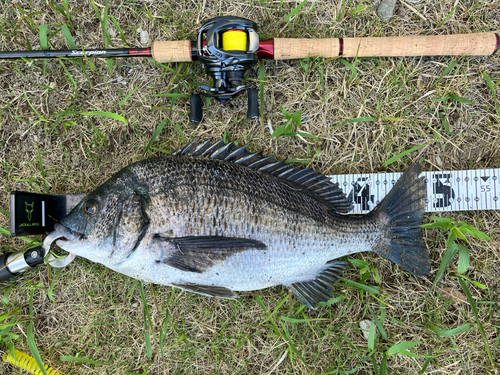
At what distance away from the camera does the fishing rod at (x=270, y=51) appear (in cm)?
252

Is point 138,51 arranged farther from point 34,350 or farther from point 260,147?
point 34,350

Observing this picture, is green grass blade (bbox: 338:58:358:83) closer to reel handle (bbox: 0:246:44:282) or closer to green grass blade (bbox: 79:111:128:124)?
green grass blade (bbox: 79:111:128:124)

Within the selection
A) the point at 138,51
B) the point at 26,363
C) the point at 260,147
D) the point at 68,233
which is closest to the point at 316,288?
the point at 260,147

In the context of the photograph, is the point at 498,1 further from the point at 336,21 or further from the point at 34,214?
the point at 34,214

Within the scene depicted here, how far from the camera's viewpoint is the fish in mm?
2217

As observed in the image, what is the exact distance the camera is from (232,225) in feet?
7.40

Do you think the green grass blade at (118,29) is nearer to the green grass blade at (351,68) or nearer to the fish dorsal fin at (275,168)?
the fish dorsal fin at (275,168)

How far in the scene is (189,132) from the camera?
2.83 m

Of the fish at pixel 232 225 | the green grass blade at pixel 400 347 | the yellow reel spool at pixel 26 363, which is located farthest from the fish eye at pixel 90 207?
the green grass blade at pixel 400 347

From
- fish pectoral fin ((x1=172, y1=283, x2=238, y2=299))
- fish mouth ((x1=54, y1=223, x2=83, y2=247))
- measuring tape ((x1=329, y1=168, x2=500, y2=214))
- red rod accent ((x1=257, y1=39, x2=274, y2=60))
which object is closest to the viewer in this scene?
fish mouth ((x1=54, y1=223, x2=83, y2=247))

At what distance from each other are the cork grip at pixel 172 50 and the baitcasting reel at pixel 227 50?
0.14 m

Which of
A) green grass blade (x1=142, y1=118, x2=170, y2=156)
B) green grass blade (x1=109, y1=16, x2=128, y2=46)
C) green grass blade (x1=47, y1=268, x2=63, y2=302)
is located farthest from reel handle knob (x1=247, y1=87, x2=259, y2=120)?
green grass blade (x1=47, y1=268, x2=63, y2=302)

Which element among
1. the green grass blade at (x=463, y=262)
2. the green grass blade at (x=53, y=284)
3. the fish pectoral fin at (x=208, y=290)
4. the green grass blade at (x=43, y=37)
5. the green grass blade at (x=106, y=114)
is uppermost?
the green grass blade at (x=43, y=37)

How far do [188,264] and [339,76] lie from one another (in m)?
1.95
